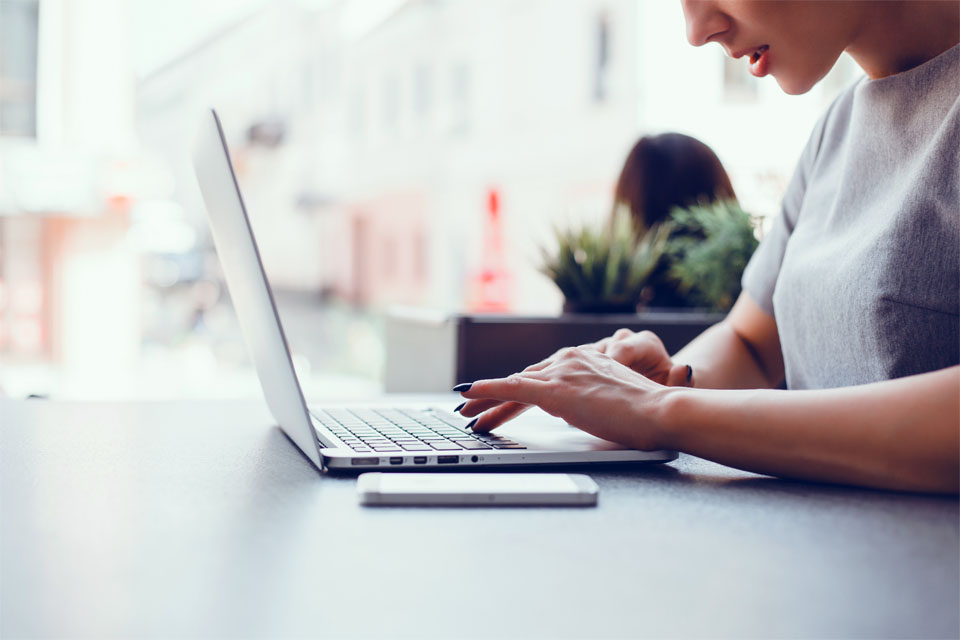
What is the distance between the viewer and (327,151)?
10.8 metres

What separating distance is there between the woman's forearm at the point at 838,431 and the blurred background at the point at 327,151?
2088mm

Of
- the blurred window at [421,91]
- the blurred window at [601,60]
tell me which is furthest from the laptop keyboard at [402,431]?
the blurred window at [421,91]

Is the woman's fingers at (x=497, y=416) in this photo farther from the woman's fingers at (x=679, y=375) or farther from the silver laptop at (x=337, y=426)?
the woman's fingers at (x=679, y=375)

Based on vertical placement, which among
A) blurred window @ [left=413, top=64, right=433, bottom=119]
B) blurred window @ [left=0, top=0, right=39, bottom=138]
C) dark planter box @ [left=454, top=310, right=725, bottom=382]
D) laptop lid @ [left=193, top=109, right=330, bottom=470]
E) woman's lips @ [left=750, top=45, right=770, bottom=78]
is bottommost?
dark planter box @ [left=454, top=310, right=725, bottom=382]

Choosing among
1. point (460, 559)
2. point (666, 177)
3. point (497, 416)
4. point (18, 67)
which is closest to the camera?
point (460, 559)

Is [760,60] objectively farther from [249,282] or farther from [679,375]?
[249,282]

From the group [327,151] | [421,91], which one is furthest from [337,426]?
[327,151]

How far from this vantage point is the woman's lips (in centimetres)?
84

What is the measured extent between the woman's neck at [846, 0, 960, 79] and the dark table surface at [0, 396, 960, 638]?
0.44 metres

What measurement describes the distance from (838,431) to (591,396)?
0.55 ft

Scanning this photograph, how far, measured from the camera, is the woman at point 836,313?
2.00 feet

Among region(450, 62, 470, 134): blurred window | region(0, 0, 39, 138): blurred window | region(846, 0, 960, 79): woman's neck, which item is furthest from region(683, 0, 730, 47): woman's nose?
region(450, 62, 470, 134): blurred window

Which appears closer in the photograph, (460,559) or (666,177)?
(460,559)

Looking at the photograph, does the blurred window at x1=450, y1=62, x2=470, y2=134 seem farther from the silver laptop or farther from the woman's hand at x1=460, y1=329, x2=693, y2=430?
the silver laptop
